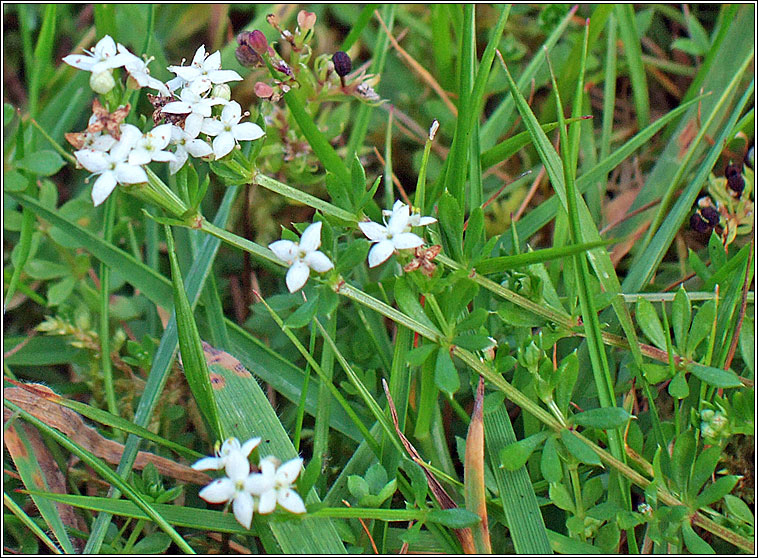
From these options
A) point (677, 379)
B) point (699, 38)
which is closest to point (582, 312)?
point (677, 379)

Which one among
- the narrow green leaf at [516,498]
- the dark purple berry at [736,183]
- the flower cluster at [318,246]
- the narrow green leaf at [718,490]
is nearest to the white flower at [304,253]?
the flower cluster at [318,246]

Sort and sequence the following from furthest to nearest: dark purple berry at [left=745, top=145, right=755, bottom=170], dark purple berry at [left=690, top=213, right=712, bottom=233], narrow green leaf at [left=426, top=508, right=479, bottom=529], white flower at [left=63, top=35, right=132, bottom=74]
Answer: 1. dark purple berry at [left=745, top=145, right=755, bottom=170]
2. dark purple berry at [left=690, top=213, right=712, bottom=233]
3. narrow green leaf at [left=426, top=508, right=479, bottom=529]
4. white flower at [left=63, top=35, right=132, bottom=74]

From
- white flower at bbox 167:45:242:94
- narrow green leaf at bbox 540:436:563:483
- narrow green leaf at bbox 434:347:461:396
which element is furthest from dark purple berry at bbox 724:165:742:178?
white flower at bbox 167:45:242:94

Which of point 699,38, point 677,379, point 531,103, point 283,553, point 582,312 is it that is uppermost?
point 699,38

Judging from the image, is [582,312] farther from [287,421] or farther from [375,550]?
[287,421]

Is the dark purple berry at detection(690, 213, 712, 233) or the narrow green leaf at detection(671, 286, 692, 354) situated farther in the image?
the dark purple berry at detection(690, 213, 712, 233)

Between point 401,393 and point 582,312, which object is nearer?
point 582,312

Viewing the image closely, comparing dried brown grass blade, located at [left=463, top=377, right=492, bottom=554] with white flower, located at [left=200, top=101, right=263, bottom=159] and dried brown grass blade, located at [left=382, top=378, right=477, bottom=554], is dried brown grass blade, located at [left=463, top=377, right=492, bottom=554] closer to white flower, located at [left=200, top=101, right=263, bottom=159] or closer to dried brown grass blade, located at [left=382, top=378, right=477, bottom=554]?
dried brown grass blade, located at [left=382, top=378, right=477, bottom=554]

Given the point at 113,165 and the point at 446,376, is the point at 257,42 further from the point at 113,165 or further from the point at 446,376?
the point at 446,376
